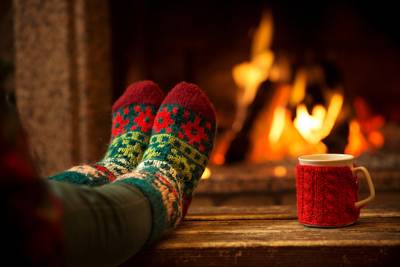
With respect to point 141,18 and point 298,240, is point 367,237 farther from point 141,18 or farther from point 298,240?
point 141,18

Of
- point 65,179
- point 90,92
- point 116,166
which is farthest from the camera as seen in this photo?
point 90,92

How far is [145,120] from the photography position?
0.96 meters

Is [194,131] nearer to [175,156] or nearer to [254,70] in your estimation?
[175,156]

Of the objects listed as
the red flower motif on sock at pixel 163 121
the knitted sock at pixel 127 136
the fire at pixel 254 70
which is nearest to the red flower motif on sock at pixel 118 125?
the knitted sock at pixel 127 136

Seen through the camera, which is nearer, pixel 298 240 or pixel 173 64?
pixel 298 240

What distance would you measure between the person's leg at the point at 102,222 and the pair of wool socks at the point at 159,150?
40 millimetres

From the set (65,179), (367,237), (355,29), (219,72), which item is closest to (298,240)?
(367,237)

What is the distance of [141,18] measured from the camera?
5.43 ft

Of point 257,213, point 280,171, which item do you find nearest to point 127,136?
point 257,213

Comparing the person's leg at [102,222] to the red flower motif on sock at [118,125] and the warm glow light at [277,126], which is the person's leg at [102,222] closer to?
the red flower motif on sock at [118,125]

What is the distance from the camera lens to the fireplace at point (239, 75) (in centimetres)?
136

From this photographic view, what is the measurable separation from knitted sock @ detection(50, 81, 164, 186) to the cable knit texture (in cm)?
31

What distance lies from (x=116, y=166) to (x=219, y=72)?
0.97 m

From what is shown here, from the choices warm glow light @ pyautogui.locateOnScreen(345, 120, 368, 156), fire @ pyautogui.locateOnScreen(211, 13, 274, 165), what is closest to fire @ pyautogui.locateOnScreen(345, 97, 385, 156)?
warm glow light @ pyautogui.locateOnScreen(345, 120, 368, 156)
